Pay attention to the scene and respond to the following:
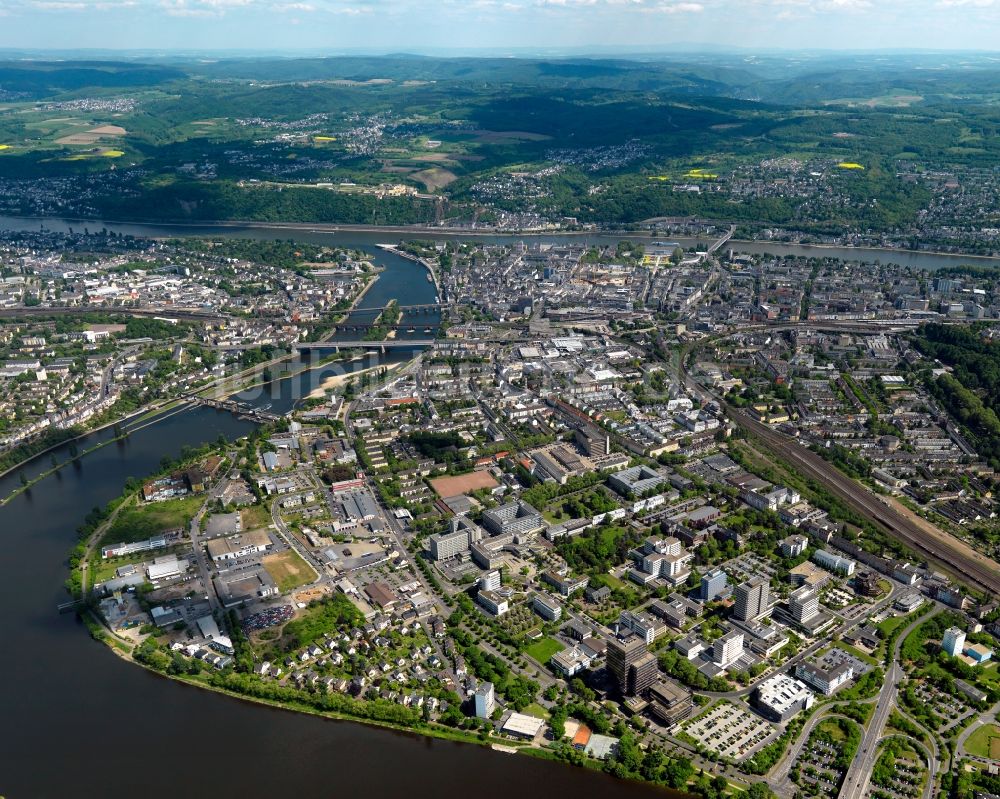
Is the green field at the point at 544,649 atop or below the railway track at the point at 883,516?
below

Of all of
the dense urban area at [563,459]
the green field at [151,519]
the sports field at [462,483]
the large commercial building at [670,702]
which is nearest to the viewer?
the large commercial building at [670,702]

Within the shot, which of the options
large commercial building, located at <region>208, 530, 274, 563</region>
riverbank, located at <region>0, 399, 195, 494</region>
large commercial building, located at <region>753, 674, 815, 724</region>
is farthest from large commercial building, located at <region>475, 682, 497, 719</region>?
riverbank, located at <region>0, 399, 195, 494</region>

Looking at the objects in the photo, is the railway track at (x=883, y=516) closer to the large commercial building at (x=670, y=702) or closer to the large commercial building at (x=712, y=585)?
the large commercial building at (x=712, y=585)

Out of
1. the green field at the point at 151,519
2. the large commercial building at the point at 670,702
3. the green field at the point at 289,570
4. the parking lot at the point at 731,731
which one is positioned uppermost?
the green field at the point at 151,519

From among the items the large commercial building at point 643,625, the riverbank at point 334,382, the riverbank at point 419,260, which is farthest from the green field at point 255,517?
the riverbank at point 419,260

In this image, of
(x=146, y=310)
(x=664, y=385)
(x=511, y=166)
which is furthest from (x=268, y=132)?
(x=664, y=385)

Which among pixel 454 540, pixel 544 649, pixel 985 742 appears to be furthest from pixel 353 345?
pixel 985 742

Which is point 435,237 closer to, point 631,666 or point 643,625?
point 643,625
